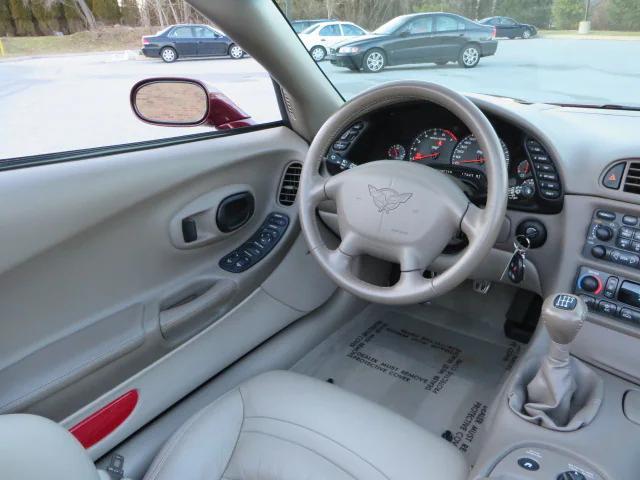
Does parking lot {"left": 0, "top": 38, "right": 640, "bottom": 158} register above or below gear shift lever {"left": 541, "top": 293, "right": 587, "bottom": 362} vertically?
above

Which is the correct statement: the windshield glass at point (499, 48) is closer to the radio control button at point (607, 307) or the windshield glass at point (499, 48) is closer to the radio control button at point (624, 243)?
the radio control button at point (624, 243)

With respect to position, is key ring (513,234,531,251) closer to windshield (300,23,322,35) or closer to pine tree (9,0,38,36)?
windshield (300,23,322,35)

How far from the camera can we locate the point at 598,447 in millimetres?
1069

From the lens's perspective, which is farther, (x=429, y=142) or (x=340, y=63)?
(x=340, y=63)

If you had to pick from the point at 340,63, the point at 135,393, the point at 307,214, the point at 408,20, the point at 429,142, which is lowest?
the point at 135,393

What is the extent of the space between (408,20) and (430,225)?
0.83 metres

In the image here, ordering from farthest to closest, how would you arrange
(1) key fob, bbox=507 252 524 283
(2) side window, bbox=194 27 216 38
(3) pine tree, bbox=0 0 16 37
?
(2) side window, bbox=194 27 216 38
(1) key fob, bbox=507 252 524 283
(3) pine tree, bbox=0 0 16 37

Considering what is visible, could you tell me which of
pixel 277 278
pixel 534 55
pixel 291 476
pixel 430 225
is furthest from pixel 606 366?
pixel 277 278

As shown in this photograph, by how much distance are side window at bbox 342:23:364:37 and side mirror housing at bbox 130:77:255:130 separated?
536 mm

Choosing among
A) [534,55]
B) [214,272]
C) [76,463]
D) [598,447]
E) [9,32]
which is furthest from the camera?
[214,272]

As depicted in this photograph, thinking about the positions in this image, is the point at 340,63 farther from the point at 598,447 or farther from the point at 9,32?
the point at 598,447

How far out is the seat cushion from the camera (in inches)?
44.2

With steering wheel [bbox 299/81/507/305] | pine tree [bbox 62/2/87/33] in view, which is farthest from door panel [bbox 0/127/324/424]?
steering wheel [bbox 299/81/507/305]

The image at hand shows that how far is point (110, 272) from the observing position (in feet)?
5.20
